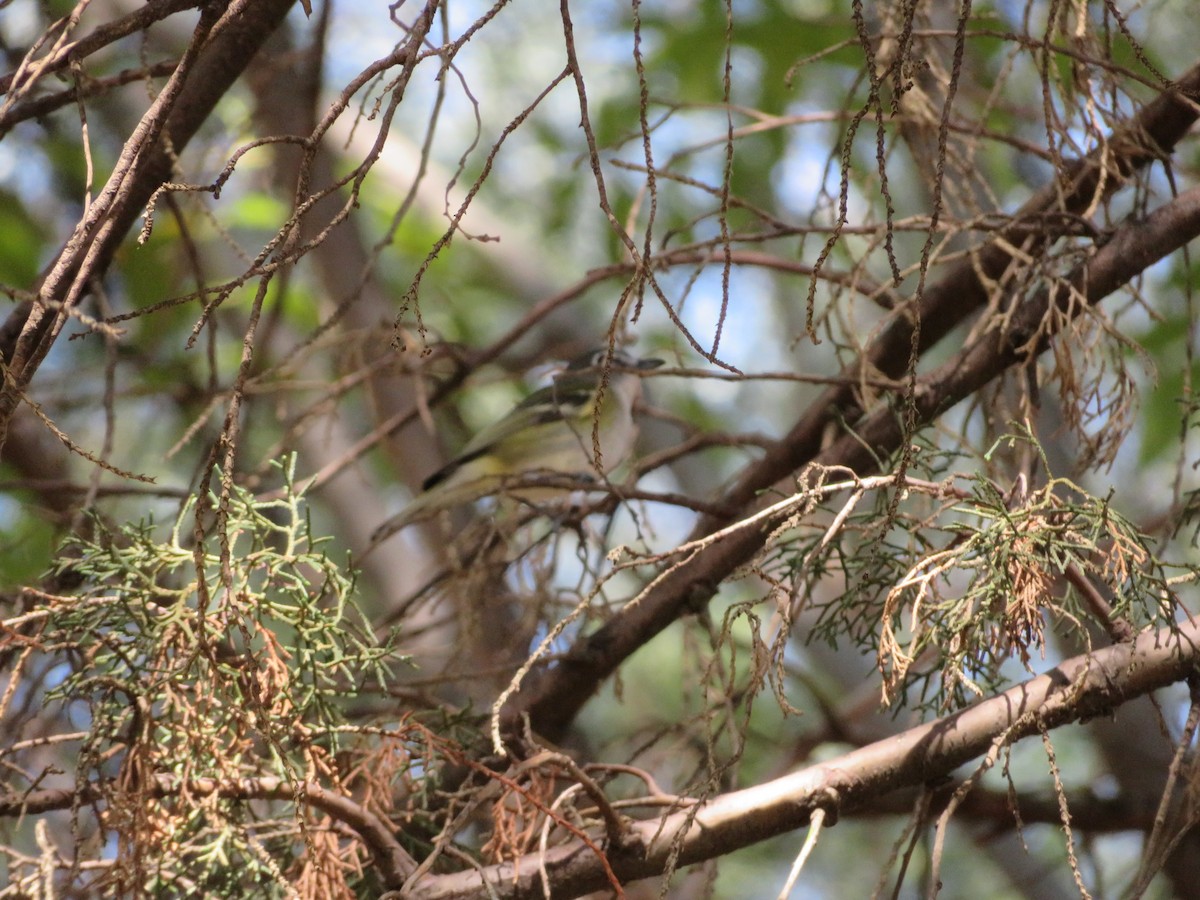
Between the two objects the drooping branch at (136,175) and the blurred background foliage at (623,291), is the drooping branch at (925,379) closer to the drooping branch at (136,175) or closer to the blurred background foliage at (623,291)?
the blurred background foliage at (623,291)

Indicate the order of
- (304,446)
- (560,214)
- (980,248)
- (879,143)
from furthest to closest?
(560,214), (304,446), (980,248), (879,143)

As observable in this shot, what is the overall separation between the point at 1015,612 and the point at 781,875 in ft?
14.8

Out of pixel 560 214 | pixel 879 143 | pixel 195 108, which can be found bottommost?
pixel 879 143

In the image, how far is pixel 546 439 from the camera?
4582 millimetres

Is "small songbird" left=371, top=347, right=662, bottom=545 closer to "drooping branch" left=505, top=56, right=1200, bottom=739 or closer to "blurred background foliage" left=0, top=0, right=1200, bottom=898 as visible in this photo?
"blurred background foliage" left=0, top=0, right=1200, bottom=898

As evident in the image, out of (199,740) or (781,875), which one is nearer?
(199,740)

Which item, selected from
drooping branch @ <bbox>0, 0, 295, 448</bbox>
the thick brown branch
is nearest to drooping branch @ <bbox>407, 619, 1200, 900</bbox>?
the thick brown branch

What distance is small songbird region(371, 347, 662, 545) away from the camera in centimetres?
329

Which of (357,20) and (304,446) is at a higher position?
(357,20)

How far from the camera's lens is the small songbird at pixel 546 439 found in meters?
3.29

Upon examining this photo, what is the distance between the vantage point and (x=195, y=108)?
1987 mm

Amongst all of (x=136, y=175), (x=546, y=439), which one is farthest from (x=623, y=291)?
(x=546, y=439)

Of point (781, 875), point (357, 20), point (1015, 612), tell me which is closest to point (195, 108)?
point (1015, 612)

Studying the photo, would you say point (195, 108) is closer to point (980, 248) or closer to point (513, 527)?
point (513, 527)
